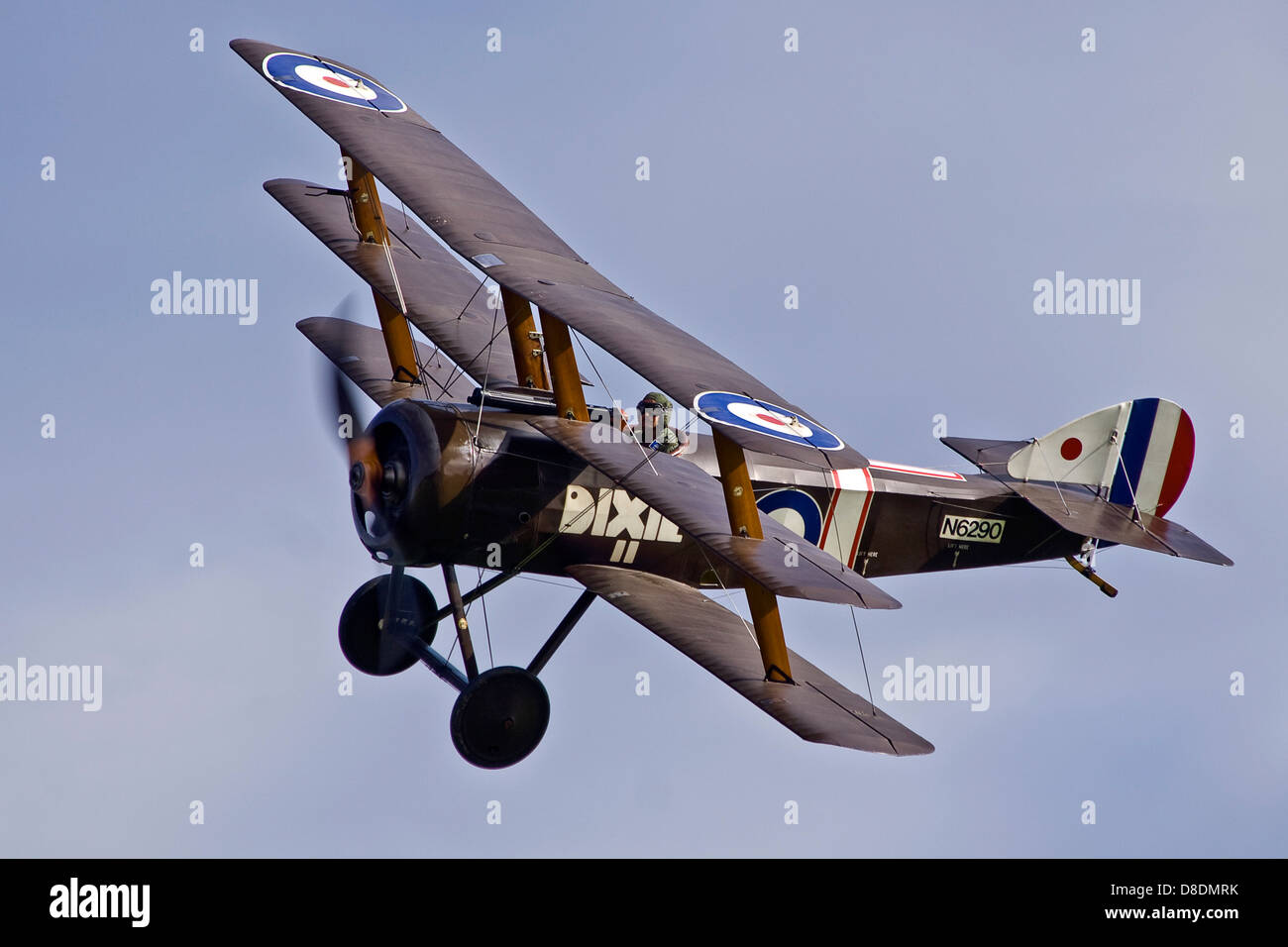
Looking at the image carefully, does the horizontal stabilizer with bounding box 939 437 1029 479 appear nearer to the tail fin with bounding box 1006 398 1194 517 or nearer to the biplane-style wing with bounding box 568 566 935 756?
the tail fin with bounding box 1006 398 1194 517

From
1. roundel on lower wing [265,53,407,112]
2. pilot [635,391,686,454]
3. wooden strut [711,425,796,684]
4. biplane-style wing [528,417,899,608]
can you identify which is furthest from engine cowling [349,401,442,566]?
roundel on lower wing [265,53,407,112]

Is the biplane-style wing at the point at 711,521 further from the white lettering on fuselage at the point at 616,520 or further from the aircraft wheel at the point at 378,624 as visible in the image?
the aircraft wheel at the point at 378,624

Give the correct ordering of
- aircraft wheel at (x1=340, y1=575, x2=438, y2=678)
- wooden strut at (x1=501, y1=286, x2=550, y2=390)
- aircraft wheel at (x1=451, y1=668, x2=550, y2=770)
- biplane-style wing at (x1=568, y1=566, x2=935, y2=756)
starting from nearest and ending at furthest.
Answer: biplane-style wing at (x1=568, y1=566, x2=935, y2=756)
aircraft wheel at (x1=451, y1=668, x2=550, y2=770)
wooden strut at (x1=501, y1=286, x2=550, y2=390)
aircraft wheel at (x1=340, y1=575, x2=438, y2=678)

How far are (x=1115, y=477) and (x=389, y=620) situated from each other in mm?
7312

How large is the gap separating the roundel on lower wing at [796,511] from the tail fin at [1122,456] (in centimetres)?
282

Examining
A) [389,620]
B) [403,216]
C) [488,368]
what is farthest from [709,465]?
[403,216]

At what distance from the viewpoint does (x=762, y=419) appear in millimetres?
14219

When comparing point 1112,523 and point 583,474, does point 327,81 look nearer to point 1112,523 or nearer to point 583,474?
point 583,474

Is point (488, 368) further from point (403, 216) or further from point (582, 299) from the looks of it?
point (403, 216)

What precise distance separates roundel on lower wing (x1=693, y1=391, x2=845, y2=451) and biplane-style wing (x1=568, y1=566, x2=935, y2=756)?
215cm

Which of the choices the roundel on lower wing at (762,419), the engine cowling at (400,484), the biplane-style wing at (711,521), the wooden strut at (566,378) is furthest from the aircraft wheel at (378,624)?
the roundel on lower wing at (762,419)

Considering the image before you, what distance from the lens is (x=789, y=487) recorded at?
1786cm

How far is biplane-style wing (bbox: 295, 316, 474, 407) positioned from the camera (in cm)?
1811

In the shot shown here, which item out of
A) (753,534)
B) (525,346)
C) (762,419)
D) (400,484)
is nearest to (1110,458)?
(753,534)
